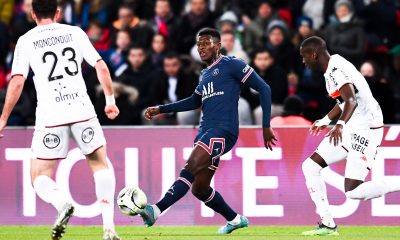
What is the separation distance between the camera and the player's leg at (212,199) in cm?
1209

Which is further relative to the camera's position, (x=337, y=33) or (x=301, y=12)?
(x=301, y=12)

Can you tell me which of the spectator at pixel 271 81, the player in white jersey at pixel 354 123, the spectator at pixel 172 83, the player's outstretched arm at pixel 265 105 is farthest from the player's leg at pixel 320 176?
the spectator at pixel 172 83

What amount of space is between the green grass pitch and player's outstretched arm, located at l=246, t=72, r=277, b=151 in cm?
105

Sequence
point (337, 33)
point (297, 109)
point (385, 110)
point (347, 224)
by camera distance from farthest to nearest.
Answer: point (337, 33) → point (385, 110) → point (297, 109) → point (347, 224)

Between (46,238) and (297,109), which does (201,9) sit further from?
(46,238)

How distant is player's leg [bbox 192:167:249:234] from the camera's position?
39.7 feet

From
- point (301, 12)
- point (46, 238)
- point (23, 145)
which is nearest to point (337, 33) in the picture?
point (301, 12)

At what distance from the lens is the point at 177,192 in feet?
39.2

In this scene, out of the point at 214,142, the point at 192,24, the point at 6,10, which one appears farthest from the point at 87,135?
the point at 6,10

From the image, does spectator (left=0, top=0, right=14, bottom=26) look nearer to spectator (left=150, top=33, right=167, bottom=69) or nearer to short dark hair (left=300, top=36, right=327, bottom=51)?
spectator (left=150, top=33, right=167, bottom=69)

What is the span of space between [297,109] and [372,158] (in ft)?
11.2

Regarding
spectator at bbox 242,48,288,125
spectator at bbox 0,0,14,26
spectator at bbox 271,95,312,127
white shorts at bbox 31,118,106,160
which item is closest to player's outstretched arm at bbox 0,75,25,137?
white shorts at bbox 31,118,106,160

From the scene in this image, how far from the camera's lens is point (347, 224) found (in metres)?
14.2

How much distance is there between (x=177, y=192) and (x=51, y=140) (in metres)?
1.84
